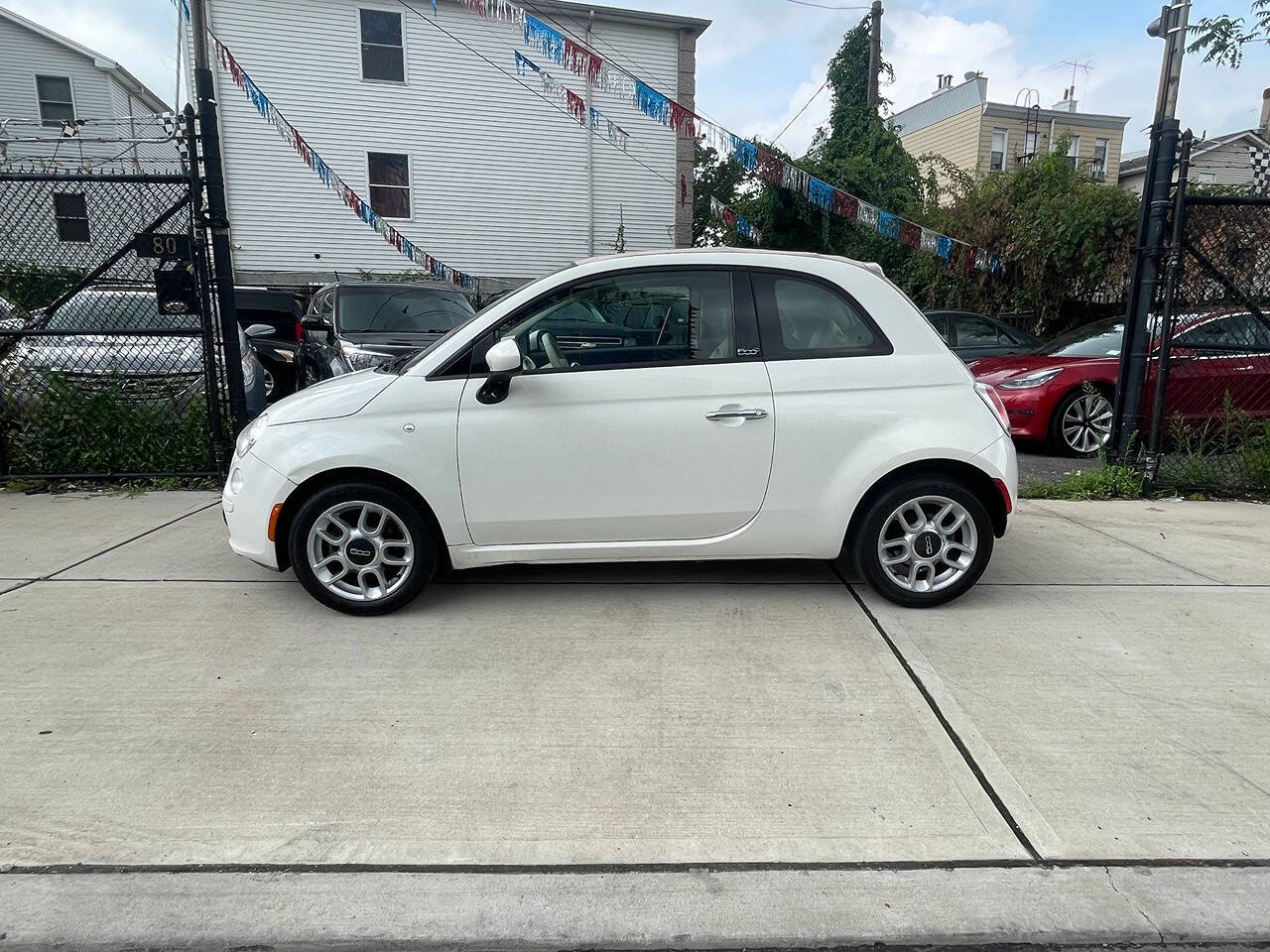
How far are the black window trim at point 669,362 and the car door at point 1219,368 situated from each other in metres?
4.32

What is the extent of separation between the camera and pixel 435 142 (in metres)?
17.7

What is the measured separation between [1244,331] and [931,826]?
6018 mm

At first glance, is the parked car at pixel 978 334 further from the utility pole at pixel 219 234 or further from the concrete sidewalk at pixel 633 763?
the utility pole at pixel 219 234

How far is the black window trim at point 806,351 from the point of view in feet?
13.1

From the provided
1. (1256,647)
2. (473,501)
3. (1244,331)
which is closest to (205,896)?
(473,501)

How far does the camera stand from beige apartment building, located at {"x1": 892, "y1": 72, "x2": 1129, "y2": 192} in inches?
1105

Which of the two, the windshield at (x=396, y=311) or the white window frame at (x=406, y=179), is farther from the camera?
the white window frame at (x=406, y=179)

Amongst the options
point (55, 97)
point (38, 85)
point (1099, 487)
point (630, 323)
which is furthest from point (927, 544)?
point (38, 85)

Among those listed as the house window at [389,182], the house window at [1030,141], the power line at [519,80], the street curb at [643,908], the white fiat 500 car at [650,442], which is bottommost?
the street curb at [643,908]

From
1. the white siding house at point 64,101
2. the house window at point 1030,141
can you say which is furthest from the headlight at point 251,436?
the house window at point 1030,141

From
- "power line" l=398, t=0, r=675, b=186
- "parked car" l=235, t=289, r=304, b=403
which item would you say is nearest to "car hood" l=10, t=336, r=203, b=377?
"parked car" l=235, t=289, r=304, b=403

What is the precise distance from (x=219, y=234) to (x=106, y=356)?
58.4 inches

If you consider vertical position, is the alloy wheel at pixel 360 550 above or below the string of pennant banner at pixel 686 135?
below

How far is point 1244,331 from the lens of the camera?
257 inches
